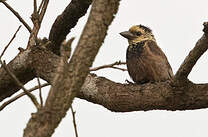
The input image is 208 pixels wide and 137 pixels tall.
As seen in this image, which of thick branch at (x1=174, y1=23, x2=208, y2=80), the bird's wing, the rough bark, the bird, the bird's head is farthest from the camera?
the bird's head

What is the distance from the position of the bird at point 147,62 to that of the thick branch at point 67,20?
91 centimetres

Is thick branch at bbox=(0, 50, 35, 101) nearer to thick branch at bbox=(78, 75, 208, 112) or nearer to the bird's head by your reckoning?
thick branch at bbox=(78, 75, 208, 112)

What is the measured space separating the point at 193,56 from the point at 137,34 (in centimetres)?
269

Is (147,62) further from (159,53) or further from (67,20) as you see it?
(67,20)

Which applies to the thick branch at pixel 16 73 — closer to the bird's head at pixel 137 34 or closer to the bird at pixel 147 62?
the bird at pixel 147 62

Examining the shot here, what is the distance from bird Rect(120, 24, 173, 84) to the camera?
14.9 feet

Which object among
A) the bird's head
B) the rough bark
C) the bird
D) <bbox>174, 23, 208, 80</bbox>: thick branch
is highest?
the bird's head

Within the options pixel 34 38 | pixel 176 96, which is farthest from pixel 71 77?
pixel 34 38

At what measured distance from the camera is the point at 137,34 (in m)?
5.45

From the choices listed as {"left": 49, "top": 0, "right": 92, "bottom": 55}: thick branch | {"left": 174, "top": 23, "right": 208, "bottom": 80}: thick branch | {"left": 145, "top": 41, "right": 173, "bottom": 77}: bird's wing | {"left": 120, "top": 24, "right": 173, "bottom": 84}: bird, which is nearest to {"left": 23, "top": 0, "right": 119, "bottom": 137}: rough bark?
{"left": 174, "top": 23, "right": 208, "bottom": 80}: thick branch

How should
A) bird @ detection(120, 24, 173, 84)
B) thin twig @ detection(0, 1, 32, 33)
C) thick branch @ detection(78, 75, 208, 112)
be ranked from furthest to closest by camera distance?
bird @ detection(120, 24, 173, 84) < thin twig @ detection(0, 1, 32, 33) < thick branch @ detection(78, 75, 208, 112)

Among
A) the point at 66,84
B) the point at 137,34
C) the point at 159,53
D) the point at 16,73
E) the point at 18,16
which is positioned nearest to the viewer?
the point at 66,84

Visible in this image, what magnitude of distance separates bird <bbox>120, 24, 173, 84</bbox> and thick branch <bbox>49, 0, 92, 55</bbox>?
0.91m

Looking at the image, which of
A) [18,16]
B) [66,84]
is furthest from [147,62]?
[66,84]
